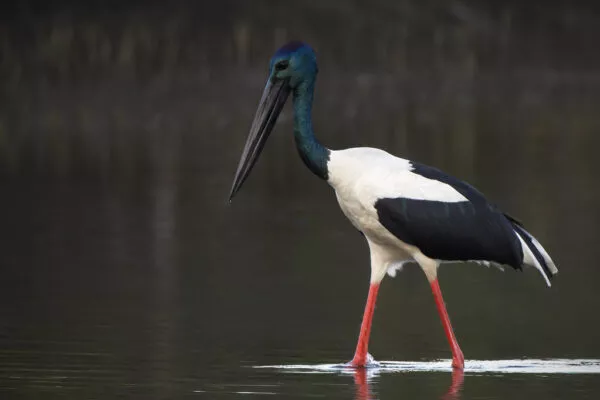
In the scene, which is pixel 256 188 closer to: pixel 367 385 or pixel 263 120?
pixel 263 120

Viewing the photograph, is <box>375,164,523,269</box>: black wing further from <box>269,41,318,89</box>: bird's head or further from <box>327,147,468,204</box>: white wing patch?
<box>269,41,318,89</box>: bird's head

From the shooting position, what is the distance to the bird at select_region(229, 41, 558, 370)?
9508mm

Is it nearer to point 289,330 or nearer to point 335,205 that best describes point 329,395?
point 289,330

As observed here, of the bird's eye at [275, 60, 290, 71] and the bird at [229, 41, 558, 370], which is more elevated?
the bird's eye at [275, 60, 290, 71]

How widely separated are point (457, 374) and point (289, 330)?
144cm

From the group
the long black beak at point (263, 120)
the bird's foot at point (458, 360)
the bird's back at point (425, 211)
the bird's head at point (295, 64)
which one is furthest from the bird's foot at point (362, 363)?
the bird's head at point (295, 64)

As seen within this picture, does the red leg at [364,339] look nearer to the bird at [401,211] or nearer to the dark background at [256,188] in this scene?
the bird at [401,211]

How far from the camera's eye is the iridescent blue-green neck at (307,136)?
968 centimetres

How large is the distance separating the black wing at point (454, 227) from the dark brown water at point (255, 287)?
479 mm

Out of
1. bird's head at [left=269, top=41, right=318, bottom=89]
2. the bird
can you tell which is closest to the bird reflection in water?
the bird

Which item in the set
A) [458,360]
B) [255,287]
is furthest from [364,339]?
[255,287]

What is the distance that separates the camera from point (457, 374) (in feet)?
29.9

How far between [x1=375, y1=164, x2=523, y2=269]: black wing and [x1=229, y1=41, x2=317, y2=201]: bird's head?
71 centimetres

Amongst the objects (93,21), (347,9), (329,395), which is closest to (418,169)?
(329,395)
